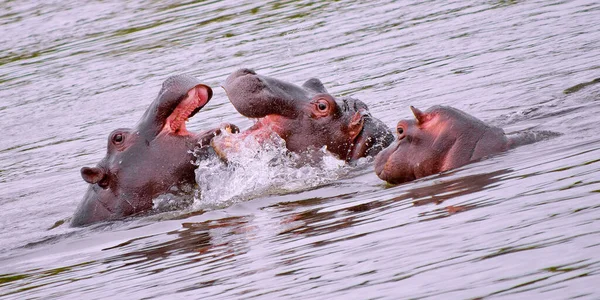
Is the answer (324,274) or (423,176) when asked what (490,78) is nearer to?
(423,176)

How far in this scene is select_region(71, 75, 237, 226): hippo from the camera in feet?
28.9

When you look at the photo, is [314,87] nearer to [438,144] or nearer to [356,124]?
[356,124]

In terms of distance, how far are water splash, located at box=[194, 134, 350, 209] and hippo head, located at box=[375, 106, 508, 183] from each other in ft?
2.70

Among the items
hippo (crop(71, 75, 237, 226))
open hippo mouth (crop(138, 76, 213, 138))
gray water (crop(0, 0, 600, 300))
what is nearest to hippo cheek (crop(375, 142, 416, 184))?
gray water (crop(0, 0, 600, 300))

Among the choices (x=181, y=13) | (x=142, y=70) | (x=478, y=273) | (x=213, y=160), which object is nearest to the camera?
(x=478, y=273)

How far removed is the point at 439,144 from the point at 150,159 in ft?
7.13

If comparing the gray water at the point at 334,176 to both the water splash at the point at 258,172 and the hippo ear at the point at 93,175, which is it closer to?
the water splash at the point at 258,172

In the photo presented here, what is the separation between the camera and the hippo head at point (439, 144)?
7.96 m

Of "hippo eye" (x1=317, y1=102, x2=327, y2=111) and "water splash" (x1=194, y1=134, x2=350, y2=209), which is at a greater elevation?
"hippo eye" (x1=317, y1=102, x2=327, y2=111)

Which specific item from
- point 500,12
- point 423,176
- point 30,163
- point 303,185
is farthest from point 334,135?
point 500,12

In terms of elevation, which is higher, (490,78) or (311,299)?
(311,299)

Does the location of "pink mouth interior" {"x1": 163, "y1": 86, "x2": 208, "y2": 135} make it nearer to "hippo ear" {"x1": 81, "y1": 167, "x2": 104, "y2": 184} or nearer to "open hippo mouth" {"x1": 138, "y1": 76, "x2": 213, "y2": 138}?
"open hippo mouth" {"x1": 138, "y1": 76, "x2": 213, "y2": 138}

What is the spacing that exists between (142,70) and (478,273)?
13.2 metres

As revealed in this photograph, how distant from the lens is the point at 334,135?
895cm
